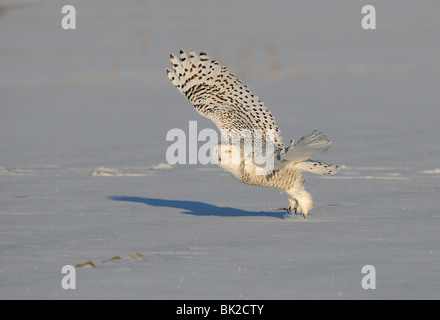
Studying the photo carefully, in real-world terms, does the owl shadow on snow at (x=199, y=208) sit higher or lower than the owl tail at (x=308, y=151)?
lower

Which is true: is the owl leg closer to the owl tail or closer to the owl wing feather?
the owl tail

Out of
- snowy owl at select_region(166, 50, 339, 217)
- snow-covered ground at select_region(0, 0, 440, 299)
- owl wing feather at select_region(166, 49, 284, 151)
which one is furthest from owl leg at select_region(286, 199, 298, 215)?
owl wing feather at select_region(166, 49, 284, 151)

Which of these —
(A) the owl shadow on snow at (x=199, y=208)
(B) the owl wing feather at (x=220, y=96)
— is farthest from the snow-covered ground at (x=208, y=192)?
(B) the owl wing feather at (x=220, y=96)

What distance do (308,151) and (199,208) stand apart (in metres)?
1.38

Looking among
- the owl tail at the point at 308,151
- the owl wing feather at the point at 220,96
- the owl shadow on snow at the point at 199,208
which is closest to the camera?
the owl tail at the point at 308,151

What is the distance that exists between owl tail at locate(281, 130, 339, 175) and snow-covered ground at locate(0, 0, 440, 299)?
382 mm

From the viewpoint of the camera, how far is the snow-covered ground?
5.33 metres

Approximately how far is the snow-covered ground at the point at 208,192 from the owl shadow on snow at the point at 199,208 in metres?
0.02

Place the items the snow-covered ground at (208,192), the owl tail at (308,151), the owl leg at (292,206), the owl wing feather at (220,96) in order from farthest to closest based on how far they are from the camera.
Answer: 1. the owl wing feather at (220,96)
2. the owl leg at (292,206)
3. the owl tail at (308,151)
4. the snow-covered ground at (208,192)

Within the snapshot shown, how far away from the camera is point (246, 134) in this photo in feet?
25.5

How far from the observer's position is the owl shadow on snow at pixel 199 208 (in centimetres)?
768

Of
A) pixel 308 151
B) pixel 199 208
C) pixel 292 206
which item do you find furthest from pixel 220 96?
pixel 308 151

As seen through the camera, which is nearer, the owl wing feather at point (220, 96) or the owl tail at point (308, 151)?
the owl tail at point (308, 151)

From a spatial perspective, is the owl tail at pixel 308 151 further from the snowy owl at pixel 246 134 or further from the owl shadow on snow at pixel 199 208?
the owl shadow on snow at pixel 199 208
